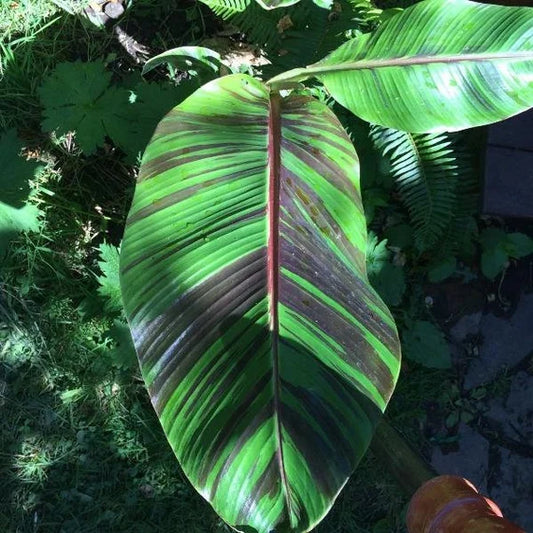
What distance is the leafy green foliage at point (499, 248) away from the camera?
2.33 meters

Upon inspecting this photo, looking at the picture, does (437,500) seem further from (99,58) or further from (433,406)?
(99,58)

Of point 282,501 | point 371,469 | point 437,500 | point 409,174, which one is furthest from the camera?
point 371,469

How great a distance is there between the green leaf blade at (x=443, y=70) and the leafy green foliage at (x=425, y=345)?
36.7 inches

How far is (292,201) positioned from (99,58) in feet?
3.98

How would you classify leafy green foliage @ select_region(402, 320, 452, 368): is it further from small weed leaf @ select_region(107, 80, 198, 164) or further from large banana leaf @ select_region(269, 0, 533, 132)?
small weed leaf @ select_region(107, 80, 198, 164)

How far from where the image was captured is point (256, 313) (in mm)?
1306

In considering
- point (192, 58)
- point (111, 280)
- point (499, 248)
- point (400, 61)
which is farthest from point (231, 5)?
point (499, 248)

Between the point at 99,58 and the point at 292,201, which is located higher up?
the point at 99,58

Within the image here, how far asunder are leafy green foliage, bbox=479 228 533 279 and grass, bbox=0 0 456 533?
61 centimetres

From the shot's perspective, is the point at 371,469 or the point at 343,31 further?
the point at 371,469

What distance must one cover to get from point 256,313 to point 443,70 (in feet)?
2.31

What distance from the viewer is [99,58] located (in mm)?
2285

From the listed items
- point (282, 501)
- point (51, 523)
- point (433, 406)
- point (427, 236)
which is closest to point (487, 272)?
point (427, 236)

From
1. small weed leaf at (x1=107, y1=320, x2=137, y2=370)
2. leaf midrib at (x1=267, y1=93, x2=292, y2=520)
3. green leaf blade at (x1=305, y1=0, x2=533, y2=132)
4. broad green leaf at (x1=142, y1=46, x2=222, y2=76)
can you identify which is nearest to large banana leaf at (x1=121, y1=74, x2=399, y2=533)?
leaf midrib at (x1=267, y1=93, x2=292, y2=520)
